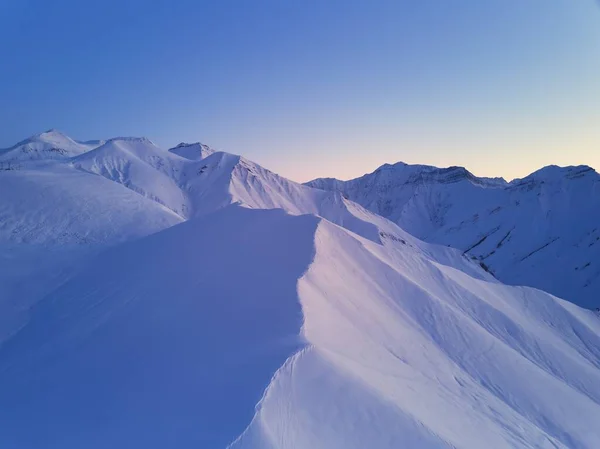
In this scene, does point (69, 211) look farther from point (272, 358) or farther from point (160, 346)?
point (272, 358)

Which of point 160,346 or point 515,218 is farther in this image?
point 515,218

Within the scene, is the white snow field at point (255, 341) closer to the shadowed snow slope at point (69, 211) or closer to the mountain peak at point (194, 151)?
the shadowed snow slope at point (69, 211)

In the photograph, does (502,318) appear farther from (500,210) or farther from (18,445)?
(500,210)

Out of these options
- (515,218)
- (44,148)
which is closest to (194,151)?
(44,148)

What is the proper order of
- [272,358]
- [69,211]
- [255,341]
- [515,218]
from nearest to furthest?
Answer: [272,358], [255,341], [69,211], [515,218]

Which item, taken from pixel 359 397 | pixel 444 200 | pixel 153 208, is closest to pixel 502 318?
pixel 359 397

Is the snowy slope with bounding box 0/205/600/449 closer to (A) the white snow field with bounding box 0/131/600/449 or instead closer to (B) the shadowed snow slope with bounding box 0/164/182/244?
(A) the white snow field with bounding box 0/131/600/449

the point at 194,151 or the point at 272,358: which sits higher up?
the point at 194,151
